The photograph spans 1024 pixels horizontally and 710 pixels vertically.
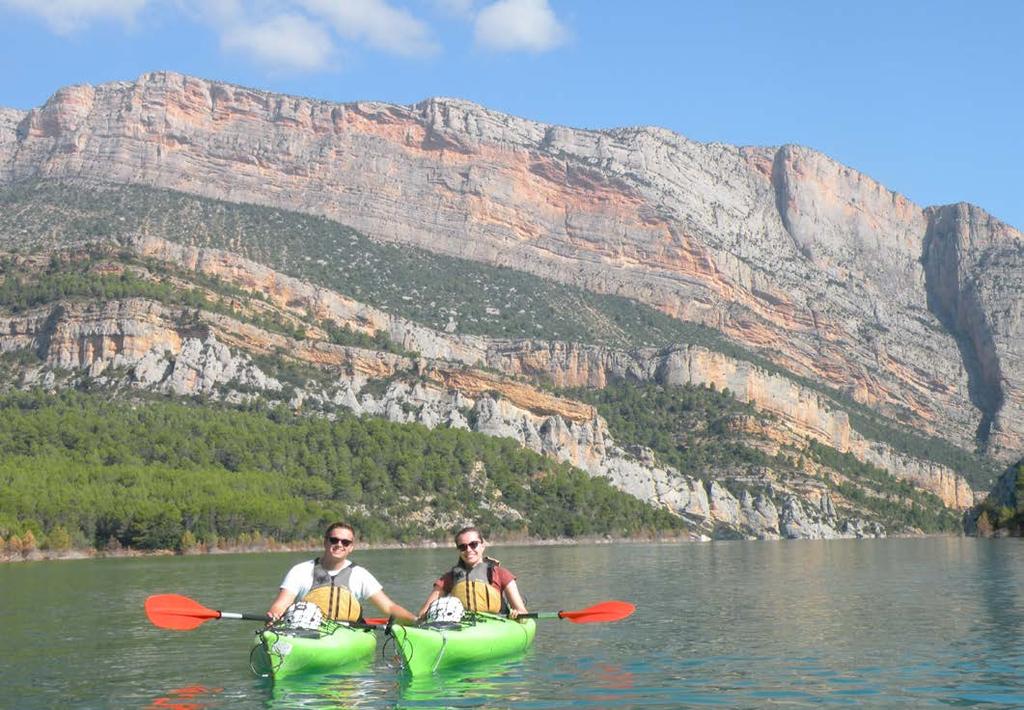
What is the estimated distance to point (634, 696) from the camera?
1050 inches

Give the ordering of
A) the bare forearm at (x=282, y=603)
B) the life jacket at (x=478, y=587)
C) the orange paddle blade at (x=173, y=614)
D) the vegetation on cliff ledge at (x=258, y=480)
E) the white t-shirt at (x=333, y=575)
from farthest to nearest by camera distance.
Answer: the vegetation on cliff ledge at (x=258, y=480) < the orange paddle blade at (x=173, y=614) < the life jacket at (x=478, y=587) < the white t-shirt at (x=333, y=575) < the bare forearm at (x=282, y=603)

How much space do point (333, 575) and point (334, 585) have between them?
22cm

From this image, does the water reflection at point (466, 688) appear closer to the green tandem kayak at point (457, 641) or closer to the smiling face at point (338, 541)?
A: the green tandem kayak at point (457, 641)

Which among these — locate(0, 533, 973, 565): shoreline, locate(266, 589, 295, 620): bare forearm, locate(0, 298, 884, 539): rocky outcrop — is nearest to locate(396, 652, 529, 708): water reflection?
locate(266, 589, 295, 620): bare forearm

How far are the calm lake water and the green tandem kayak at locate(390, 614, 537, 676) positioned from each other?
1.15 feet

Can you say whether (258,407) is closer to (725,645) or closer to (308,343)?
(308,343)

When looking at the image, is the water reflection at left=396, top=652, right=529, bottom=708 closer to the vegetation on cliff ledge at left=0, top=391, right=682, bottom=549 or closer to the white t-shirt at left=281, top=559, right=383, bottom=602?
the white t-shirt at left=281, top=559, right=383, bottom=602

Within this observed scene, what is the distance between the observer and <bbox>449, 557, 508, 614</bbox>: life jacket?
29172 millimetres

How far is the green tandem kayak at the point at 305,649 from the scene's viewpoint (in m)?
27.2

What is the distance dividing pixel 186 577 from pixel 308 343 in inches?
4520

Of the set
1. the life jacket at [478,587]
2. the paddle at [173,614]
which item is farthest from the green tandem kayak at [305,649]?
the life jacket at [478,587]

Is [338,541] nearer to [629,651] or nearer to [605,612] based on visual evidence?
[605,612]

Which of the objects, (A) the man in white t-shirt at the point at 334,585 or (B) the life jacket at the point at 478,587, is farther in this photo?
(B) the life jacket at the point at 478,587

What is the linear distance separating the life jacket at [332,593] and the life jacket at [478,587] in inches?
94.7
